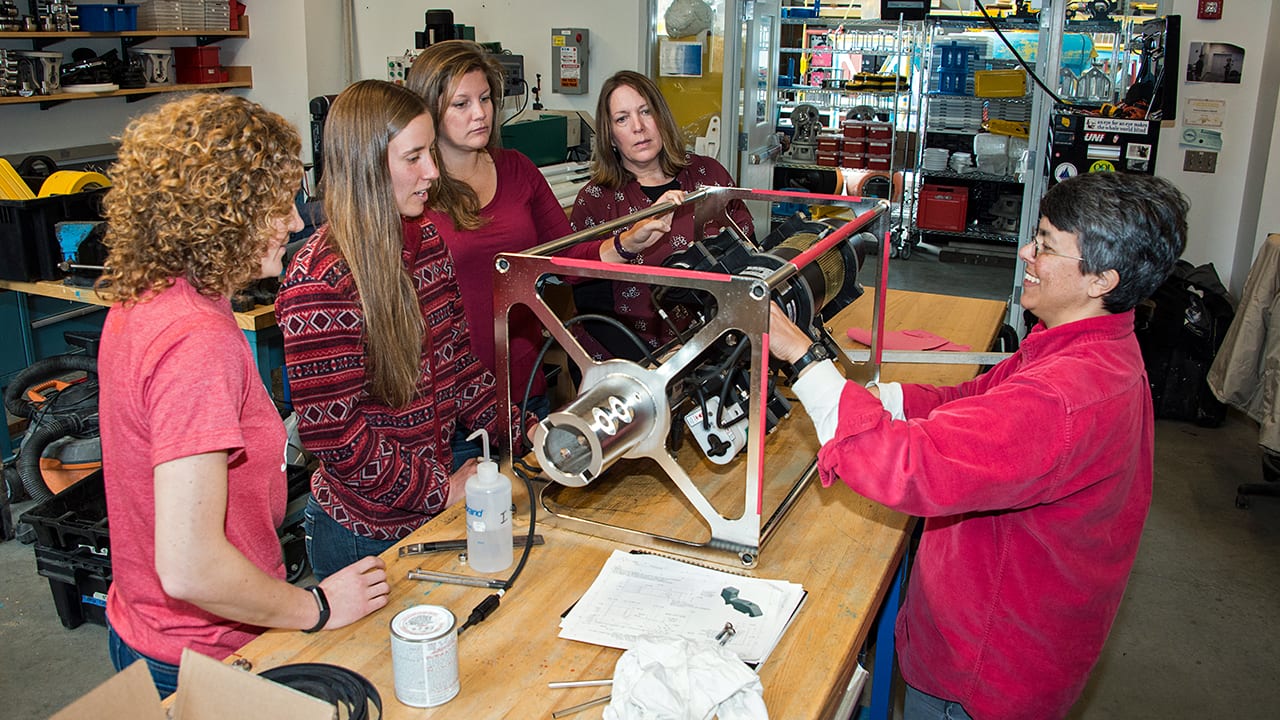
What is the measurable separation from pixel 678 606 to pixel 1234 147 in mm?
4719

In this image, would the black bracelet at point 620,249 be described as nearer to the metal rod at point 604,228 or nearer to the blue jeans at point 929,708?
the metal rod at point 604,228

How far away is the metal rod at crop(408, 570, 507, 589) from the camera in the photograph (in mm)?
1496

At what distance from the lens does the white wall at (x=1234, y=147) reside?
4.69 metres

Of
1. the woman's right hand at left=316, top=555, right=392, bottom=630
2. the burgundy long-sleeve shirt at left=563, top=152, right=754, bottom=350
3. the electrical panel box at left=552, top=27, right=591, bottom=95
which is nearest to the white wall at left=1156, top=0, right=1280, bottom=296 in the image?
the electrical panel box at left=552, top=27, right=591, bottom=95

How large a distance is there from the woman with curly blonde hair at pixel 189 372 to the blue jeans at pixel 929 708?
0.99 m

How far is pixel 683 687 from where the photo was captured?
118cm

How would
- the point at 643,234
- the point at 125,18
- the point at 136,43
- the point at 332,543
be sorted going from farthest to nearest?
the point at 136,43, the point at 125,18, the point at 643,234, the point at 332,543

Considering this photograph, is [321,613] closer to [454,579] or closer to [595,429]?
[454,579]

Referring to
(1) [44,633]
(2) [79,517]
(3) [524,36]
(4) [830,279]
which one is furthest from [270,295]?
(3) [524,36]

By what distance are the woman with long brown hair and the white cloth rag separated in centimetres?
62

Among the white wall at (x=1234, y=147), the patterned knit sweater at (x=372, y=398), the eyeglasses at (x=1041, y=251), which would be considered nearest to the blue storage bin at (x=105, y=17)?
the patterned knit sweater at (x=372, y=398)

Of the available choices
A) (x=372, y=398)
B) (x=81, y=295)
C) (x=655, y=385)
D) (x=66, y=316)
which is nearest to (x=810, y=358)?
(x=655, y=385)

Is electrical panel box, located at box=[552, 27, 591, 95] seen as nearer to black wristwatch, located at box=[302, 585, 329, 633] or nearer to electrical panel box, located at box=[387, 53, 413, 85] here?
electrical panel box, located at box=[387, 53, 413, 85]

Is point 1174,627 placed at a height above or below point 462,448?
below
